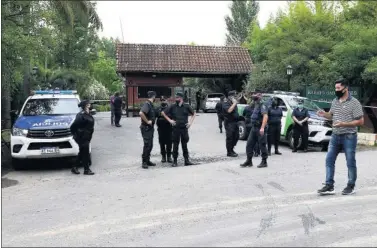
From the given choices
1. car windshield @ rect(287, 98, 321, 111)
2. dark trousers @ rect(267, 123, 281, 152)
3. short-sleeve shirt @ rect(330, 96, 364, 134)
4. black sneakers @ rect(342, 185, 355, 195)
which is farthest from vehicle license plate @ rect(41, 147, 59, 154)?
car windshield @ rect(287, 98, 321, 111)

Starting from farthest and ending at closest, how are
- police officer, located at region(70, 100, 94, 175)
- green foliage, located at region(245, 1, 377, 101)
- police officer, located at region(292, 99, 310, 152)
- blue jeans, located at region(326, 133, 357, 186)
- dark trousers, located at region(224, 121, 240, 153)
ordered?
green foliage, located at region(245, 1, 377, 101)
police officer, located at region(292, 99, 310, 152)
dark trousers, located at region(224, 121, 240, 153)
police officer, located at region(70, 100, 94, 175)
blue jeans, located at region(326, 133, 357, 186)

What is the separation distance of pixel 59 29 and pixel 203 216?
12.8 metres

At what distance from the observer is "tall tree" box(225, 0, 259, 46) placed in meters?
59.1

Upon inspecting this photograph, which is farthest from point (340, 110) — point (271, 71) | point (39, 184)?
point (271, 71)

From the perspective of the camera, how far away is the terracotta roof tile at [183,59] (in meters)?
31.2

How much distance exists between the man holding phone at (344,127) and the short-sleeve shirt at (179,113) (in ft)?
13.4

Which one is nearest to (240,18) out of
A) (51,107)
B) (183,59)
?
(183,59)

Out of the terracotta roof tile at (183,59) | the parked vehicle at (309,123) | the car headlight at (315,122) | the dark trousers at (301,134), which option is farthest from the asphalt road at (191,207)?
the terracotta roof tile at (183,59)

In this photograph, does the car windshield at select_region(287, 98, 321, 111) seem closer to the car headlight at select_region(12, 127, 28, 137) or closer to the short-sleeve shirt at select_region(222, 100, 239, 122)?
the short-sleeve shirt at select_region(222, 100, 239, 122)

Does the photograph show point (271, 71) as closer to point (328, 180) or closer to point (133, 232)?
point (328, 180)

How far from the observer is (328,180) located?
7.33 m

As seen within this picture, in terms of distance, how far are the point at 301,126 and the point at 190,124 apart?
3.80m

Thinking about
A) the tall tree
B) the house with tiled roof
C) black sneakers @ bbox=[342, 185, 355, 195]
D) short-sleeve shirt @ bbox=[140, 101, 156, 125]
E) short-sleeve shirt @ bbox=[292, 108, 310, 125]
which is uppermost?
the tall tree

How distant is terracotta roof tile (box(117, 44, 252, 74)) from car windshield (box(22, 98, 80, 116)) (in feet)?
59.9
